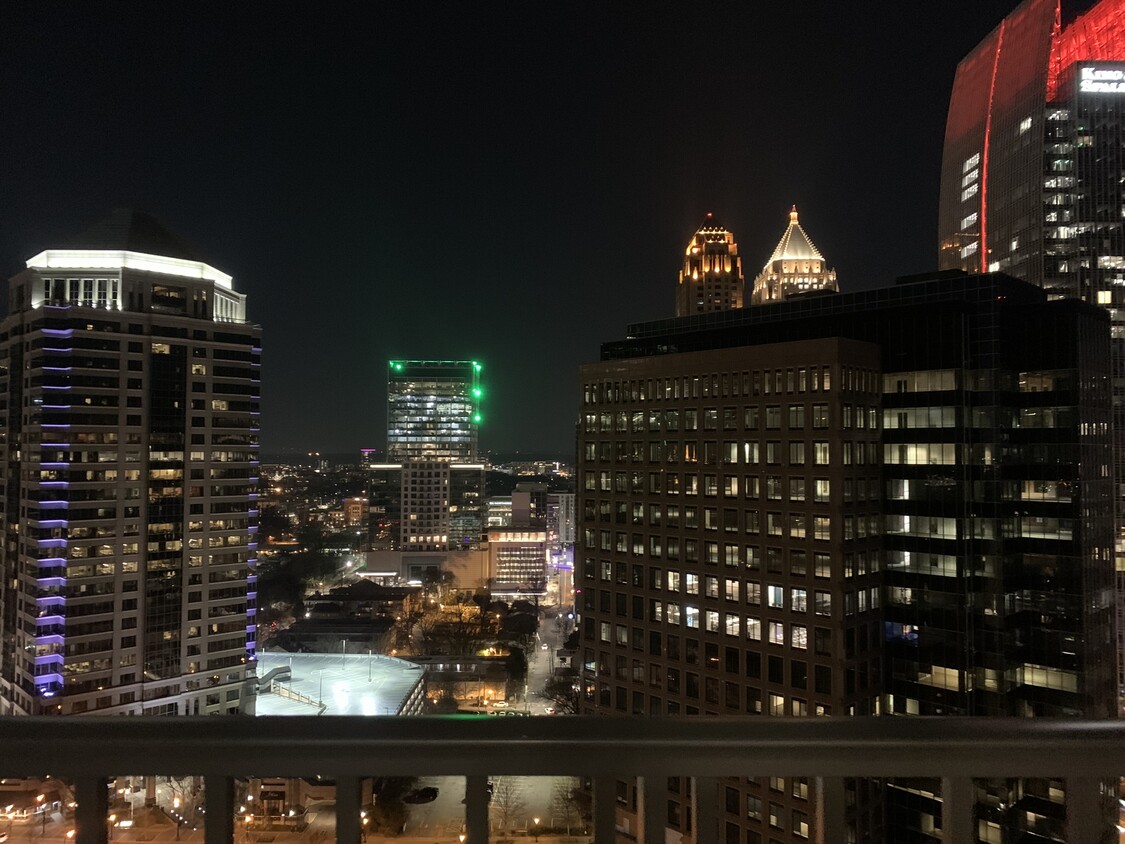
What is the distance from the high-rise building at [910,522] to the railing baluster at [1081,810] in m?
20.6

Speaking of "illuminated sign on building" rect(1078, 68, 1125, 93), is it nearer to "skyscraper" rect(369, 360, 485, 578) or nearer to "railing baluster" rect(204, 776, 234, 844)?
"railing baluster" rect(204, 776, 234, 844)

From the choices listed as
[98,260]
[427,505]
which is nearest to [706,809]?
[98,260]

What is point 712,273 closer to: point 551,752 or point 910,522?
point 910,522

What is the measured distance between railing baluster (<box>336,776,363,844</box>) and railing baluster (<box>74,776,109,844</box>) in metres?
0.65

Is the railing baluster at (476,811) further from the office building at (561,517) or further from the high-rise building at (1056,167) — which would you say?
the office building at (561,517)

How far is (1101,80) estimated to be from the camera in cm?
4450

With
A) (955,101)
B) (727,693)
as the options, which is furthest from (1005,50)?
(727,693)

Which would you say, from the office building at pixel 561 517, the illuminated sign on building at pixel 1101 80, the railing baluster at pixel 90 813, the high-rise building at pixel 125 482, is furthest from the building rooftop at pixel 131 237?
the office building at pixel 561 517

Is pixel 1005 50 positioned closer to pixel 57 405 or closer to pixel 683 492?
pixel 683 492

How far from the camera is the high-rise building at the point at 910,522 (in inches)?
874

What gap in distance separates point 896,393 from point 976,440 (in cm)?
291

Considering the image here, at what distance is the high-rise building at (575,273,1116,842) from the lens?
22.2 m

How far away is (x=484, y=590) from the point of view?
2980 inches

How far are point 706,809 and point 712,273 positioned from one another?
92339 mm
